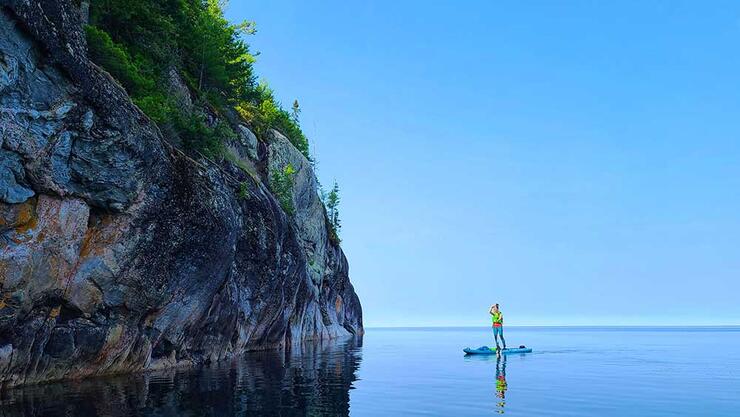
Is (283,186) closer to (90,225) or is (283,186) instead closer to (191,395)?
(90,225)

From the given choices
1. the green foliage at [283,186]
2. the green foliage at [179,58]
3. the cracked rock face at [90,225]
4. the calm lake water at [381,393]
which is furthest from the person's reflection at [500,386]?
the green foliage at [283,186]

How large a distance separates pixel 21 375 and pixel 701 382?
2621cm

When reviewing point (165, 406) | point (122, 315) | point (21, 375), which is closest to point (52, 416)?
point (165, 406)

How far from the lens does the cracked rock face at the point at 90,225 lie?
15062 mm

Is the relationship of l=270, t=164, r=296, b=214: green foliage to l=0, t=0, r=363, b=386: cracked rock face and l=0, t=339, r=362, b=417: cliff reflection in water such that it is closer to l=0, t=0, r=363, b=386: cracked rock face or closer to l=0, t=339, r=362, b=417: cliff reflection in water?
l=0, t=0, r=363, b=386: cracked rock face

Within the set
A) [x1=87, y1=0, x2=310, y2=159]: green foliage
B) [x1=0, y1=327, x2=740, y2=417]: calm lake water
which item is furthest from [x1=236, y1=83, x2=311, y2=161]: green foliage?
[x1=0, y1=327, x2=740, y2=417]: calm lake water

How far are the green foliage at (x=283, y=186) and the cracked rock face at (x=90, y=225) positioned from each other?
16.3 m

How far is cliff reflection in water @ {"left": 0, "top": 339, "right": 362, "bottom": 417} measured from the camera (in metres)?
13.5

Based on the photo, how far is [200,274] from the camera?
75.4 feet

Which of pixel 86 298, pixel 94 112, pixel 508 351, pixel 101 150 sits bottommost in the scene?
pixel 508 351

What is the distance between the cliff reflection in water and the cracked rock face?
147 centimetres

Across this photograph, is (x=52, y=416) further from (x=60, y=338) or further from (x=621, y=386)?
(x=621, y=386)

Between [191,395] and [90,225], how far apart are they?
7.06m

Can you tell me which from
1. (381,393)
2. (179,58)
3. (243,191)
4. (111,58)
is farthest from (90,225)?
(179,58)
